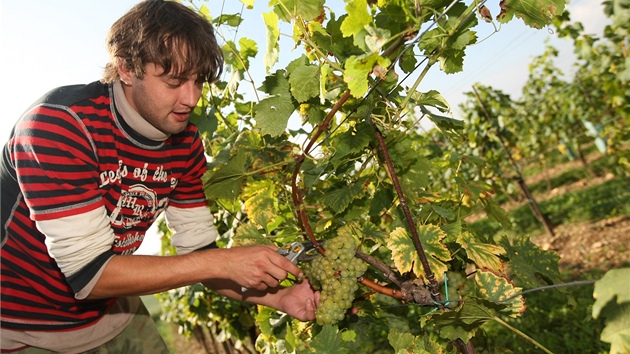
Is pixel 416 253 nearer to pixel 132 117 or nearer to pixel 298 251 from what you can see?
pixel 298 251

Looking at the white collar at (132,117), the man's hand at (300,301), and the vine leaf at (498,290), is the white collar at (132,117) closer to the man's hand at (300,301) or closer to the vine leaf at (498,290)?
the man's hand at (300,301)

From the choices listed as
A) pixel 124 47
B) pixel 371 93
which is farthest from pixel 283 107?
pixel 124 47

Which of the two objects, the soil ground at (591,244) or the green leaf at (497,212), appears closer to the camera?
the green leaf at (497,212)

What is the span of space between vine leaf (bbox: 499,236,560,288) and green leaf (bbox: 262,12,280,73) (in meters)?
1.12

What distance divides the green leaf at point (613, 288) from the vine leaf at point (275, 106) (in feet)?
3.71

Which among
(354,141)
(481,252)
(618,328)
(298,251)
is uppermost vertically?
(354,141)

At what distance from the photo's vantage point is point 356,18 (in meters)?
1.19

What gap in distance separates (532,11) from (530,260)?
3.17 feet

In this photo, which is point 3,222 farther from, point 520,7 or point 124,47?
point 520,7

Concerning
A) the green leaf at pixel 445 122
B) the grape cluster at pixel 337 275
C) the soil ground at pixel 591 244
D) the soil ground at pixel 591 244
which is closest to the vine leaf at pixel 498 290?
the grape cluster at pixel 337 275

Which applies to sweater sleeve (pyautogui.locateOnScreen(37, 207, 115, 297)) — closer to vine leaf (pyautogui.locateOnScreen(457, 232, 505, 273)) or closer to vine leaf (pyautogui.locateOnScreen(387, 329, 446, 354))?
vine leaf (pyautogui.locateOnScreen(387, 329, 446, 354))

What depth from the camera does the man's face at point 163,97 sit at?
69.6 inches

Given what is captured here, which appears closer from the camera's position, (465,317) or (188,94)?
(465,317)

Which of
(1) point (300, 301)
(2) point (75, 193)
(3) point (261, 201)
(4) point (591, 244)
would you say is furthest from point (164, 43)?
(4) point (591, 244)
